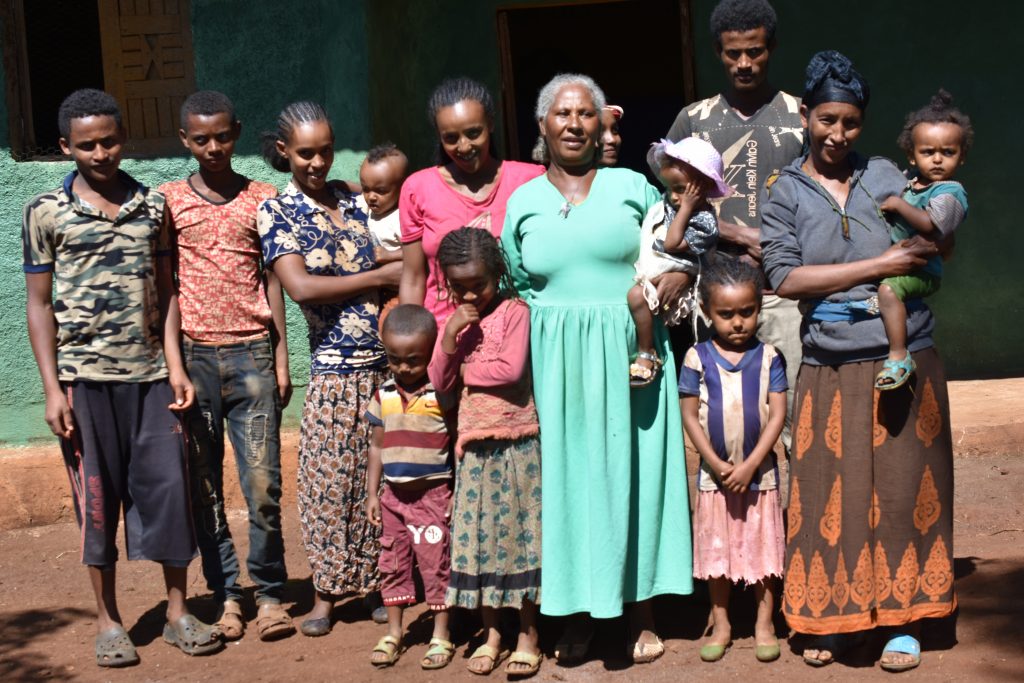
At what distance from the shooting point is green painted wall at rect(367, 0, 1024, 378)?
7.35 m

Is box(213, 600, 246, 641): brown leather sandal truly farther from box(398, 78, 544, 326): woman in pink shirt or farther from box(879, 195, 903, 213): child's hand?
box(879, 195, 903, 213): child's hand

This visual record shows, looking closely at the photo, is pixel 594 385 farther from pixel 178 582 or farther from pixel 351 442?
pixel 178 582

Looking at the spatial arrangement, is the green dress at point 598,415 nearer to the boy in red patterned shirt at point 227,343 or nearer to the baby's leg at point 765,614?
the baby's leg at point 765,614

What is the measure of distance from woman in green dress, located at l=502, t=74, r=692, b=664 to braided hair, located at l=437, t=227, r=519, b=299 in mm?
118

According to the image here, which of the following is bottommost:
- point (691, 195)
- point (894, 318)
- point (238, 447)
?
point (238, 447)

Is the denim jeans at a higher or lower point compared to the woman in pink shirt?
lower

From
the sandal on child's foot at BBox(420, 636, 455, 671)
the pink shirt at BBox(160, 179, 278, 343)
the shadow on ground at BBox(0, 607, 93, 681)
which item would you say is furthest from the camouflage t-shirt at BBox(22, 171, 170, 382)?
the sandal on child's foot at BBox(420, 636, 455, 671)

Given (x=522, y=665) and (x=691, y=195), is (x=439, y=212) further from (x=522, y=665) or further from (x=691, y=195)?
(x=522, y=665)

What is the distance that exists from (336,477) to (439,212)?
111cm

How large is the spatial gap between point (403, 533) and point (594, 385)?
90 cm

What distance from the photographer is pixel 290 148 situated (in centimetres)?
476

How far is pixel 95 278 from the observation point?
4555 millimetres

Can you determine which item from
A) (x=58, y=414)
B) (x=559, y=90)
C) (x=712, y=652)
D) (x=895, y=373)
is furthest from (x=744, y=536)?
(x=58, y=414)

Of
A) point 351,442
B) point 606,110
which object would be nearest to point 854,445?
point 606,110
